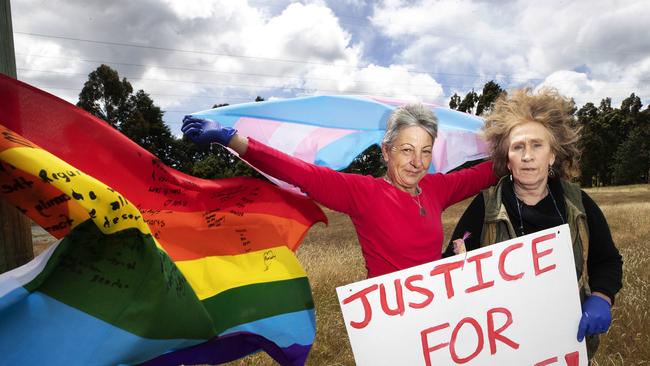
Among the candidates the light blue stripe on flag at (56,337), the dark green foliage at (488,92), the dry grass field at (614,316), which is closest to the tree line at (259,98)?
the dark green foliage at (488,92)

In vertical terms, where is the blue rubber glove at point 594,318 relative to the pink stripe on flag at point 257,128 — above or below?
below

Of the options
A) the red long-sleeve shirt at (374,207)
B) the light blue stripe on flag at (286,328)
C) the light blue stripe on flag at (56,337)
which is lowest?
the light blue stripe on flag at (286,328)

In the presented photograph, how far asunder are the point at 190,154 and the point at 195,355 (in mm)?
44238

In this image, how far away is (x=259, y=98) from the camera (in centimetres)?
2895

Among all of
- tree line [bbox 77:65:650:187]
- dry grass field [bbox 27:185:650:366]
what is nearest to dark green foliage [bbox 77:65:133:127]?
tree line [bbox 77:65:650:187]

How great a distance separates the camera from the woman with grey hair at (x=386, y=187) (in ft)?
7.48

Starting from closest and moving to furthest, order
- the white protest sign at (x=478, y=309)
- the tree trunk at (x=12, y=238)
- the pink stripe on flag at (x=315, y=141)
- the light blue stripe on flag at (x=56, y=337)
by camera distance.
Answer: the light blue stripe on flag at (x=56, y=337) → the white protest sign at (x=478, y=309) → the tree trunk at (x=12, y=238) → the pink stripe on flag at (x=315, y=141)

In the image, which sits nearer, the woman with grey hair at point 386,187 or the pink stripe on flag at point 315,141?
the woman with grey hair at point 386,187

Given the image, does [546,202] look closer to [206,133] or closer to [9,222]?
[206,133]

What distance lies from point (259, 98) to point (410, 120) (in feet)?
90.1

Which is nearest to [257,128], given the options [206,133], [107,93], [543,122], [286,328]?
[206,133]

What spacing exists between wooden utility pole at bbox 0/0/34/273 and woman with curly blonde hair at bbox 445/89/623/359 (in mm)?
2206

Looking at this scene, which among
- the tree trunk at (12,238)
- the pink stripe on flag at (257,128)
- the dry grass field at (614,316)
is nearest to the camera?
the tree trunk at (12,238)

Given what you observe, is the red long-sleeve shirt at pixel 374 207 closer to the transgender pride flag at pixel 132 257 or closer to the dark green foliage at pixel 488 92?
the transgender pride flag at pixel 132 257
